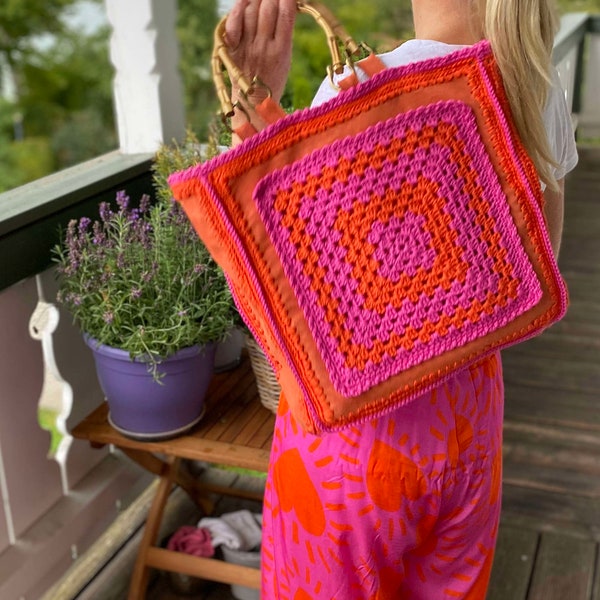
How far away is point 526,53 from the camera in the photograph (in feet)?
3.14

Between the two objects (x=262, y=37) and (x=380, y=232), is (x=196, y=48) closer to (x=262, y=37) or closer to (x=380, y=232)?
(x=262, y=37)

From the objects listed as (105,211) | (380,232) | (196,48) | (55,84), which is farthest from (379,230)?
(55,84)

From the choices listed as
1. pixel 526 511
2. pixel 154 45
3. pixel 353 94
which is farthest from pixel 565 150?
pixel 526 511

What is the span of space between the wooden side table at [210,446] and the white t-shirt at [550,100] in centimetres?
80

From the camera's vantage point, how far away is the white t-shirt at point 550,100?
38.9 inches

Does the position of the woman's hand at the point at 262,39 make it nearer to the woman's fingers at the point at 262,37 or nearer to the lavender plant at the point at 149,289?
the woman's fingers at the point at 262,37

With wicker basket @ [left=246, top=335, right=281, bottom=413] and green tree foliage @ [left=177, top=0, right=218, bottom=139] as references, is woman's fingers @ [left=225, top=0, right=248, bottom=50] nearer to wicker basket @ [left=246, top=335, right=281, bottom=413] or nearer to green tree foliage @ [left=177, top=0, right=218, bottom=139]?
wicker basket @ [left=246, top=335, right=281, bottom=413]

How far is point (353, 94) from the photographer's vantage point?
92 centimetres

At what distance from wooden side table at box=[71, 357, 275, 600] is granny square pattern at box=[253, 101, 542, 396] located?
686 millimetres

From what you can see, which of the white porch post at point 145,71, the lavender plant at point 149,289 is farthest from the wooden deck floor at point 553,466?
the white porch post at point 145,71

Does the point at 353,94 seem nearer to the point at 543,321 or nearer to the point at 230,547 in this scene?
the point at 543,321

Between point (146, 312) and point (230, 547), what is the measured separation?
761mm

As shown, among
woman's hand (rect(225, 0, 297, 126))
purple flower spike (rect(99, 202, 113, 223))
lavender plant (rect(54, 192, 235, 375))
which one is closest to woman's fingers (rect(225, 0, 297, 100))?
woman's hand (rect(225, 0, 297, 126))

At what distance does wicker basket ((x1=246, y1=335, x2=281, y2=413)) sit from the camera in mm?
1654
